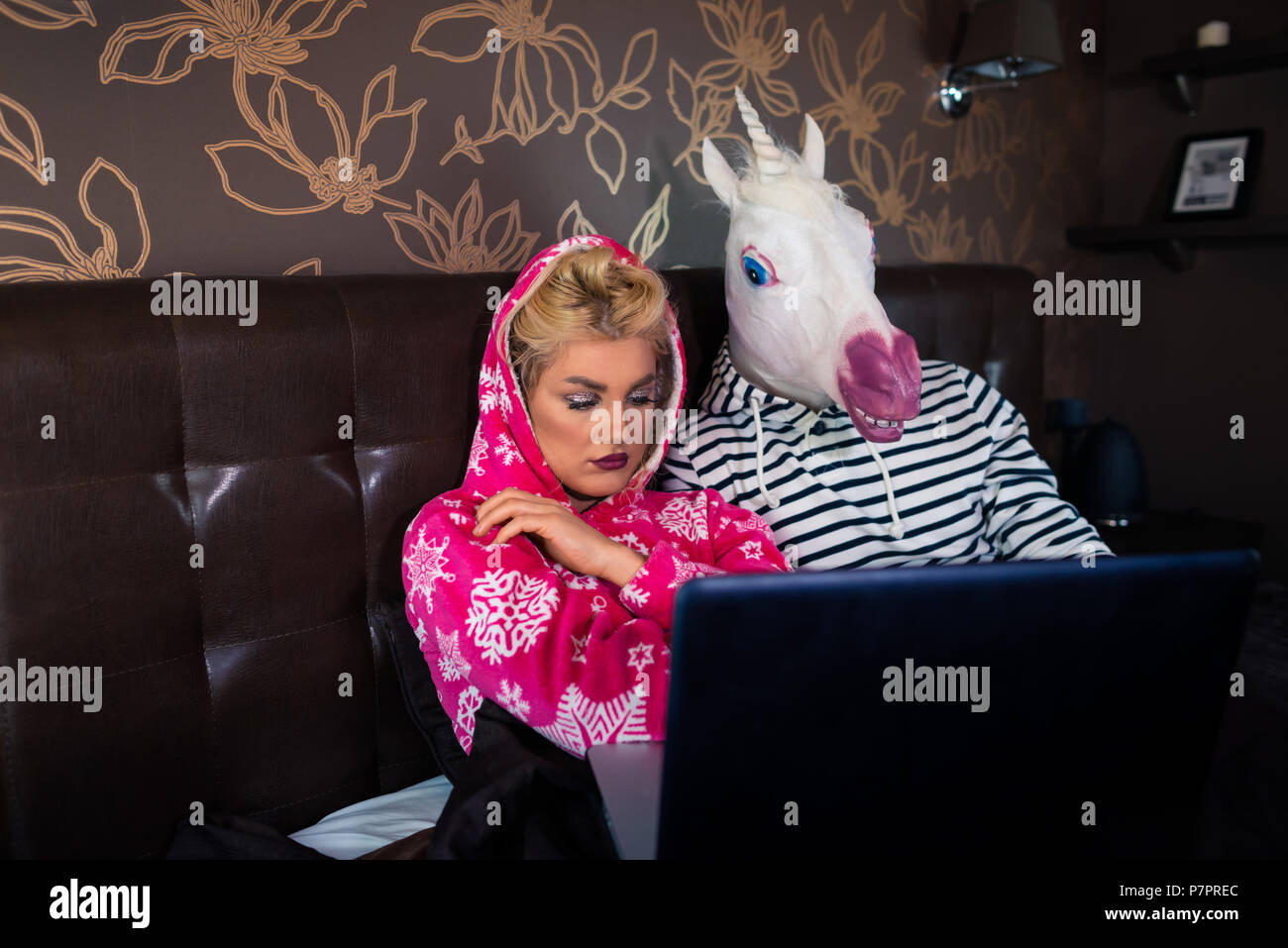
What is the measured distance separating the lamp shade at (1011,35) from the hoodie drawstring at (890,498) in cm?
118

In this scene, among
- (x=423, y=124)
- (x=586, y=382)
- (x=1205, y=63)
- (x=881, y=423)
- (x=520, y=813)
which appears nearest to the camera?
(x=520, y=813)

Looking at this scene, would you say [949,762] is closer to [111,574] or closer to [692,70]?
[111,574]

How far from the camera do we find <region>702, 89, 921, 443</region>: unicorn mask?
1.23 metres

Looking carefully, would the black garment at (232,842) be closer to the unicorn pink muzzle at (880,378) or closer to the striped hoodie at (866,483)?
the striped hoodie at (866,483)

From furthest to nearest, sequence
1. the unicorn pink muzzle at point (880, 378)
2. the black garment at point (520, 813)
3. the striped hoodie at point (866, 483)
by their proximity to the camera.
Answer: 1. the striped hoodie at point (866, 483)
2. the unicorn pink muzzle at point (880, 378)
3. the black garment at point (520, 813)

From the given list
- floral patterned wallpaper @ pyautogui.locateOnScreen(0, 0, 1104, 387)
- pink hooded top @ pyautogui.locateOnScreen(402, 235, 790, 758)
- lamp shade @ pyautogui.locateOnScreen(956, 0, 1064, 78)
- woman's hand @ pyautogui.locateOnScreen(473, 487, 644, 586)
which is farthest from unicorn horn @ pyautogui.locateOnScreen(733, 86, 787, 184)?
lamp shade @ pyautogui.locateOnScreen(956, 0, 1064, 78)

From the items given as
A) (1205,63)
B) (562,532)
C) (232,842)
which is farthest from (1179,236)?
(232,842)

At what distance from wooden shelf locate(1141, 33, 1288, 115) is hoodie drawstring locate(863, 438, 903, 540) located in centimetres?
174

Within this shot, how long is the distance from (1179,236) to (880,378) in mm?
1778

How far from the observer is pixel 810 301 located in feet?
4.20

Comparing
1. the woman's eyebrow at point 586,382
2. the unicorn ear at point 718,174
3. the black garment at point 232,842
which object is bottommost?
the black garment at point 232,842

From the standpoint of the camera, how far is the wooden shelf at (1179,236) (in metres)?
2.32

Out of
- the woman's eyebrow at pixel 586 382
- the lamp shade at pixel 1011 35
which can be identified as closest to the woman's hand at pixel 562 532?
the woman's eyebrow at pixel 586 382

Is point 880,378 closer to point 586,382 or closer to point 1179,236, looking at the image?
point 586,382
